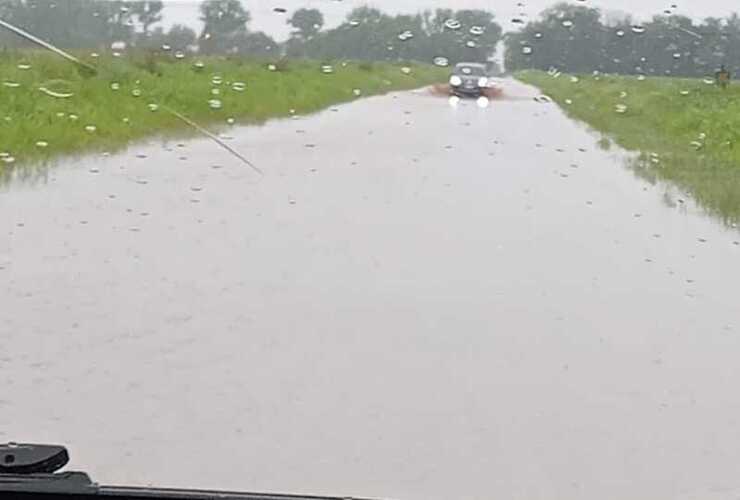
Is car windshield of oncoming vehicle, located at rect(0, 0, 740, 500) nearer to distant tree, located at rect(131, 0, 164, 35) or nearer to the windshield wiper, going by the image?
distant tree, located at rect(131, 0, 164, 35)

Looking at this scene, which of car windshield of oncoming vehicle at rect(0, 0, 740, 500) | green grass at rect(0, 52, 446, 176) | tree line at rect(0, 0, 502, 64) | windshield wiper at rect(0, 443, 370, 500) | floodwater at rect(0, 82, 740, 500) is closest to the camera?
windshield wiper at rect(0, 443, 370, 500)

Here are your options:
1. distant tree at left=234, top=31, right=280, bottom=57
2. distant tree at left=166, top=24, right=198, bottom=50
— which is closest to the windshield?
distant tree at left=234, top=31, right=280, bottom=57

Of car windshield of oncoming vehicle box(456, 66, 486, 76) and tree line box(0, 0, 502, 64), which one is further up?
tree line box(0, 0, 502, 64)

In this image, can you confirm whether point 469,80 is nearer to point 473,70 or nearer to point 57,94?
point 473,70

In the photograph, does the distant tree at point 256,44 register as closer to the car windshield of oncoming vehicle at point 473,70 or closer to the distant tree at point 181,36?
the distant tree at point 181,36

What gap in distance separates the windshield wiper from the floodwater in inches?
30.1

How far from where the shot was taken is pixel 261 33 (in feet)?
18.6

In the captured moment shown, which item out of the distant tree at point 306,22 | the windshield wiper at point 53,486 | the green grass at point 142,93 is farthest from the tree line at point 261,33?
the windshield wiper at point 53,486

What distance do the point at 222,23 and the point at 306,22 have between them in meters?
0.35

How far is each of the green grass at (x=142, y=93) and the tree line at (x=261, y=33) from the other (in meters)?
0.12

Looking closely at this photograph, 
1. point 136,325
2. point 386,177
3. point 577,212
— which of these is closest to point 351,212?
point 386,177

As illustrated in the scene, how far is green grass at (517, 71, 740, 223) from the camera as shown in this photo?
5.70m

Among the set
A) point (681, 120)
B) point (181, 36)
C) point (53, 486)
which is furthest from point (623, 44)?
point (53, 486)

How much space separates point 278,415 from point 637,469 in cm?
112
